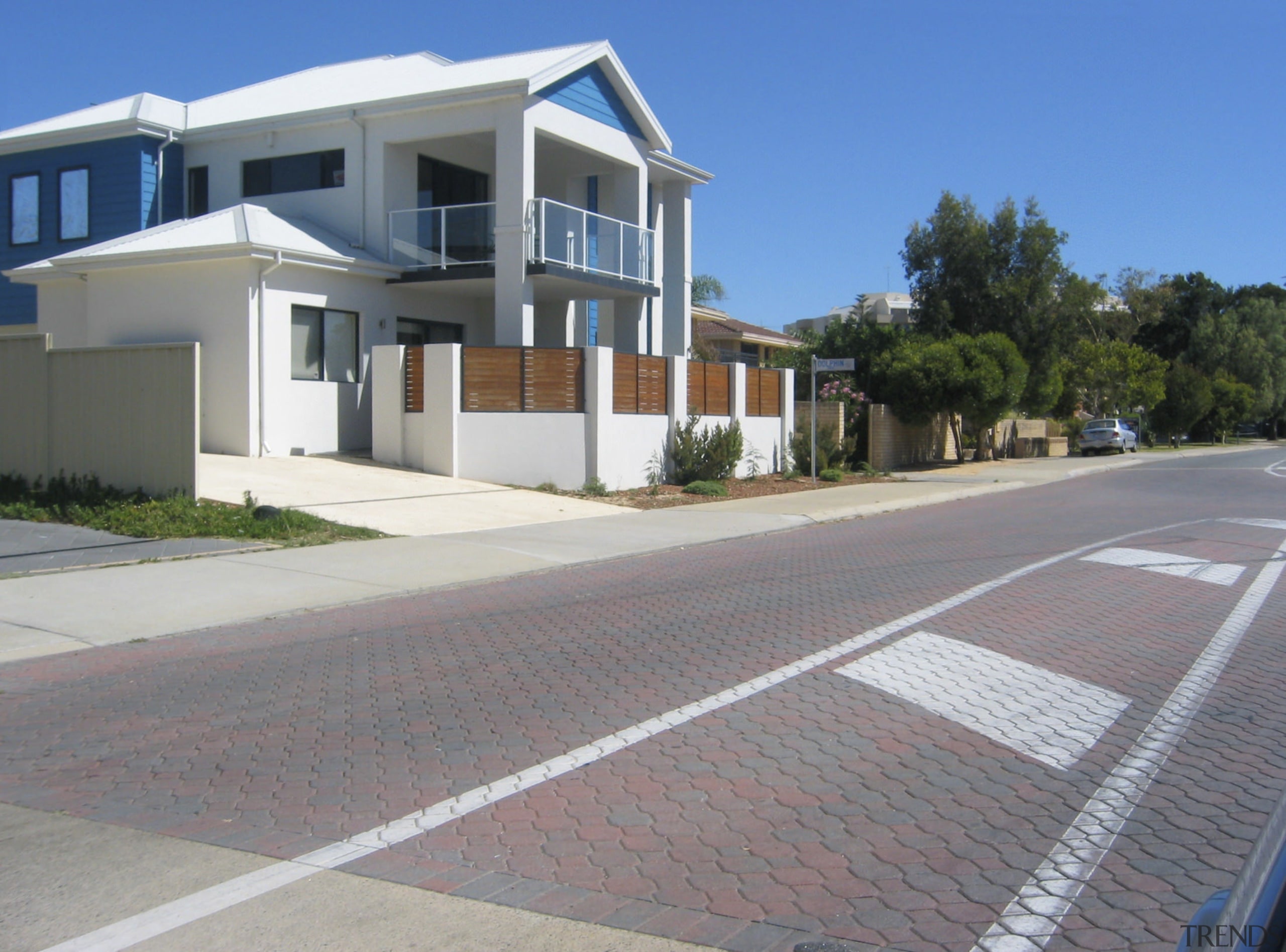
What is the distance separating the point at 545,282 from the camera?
24.7 meters

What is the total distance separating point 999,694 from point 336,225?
20991 mm

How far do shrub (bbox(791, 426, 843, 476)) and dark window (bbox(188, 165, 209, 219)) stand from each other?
15282mm

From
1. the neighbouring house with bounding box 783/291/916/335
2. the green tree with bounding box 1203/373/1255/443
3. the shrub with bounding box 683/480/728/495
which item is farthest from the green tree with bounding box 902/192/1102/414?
the green tree with bounding box 1203/373/1255/443

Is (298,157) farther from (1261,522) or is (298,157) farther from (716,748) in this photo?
(716,748)

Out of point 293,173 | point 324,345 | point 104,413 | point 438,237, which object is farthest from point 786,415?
point 104,413

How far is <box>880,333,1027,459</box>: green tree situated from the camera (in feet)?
111

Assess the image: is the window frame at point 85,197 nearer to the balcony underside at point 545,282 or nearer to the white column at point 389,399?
the balcony underside at point 545,282

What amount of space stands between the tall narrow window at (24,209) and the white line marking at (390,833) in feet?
87.9

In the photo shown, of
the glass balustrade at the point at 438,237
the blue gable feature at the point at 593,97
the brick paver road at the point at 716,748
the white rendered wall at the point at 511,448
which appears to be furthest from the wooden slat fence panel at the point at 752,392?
the brick paver road at the point at 716,748

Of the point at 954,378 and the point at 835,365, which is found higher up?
the point at 954,378

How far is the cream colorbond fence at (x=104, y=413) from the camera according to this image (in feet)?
48.0

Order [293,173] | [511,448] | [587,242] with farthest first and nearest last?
[293,173]
[587,242]
[511,448]

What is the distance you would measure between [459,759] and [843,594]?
574cm

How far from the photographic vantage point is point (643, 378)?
22.9m
